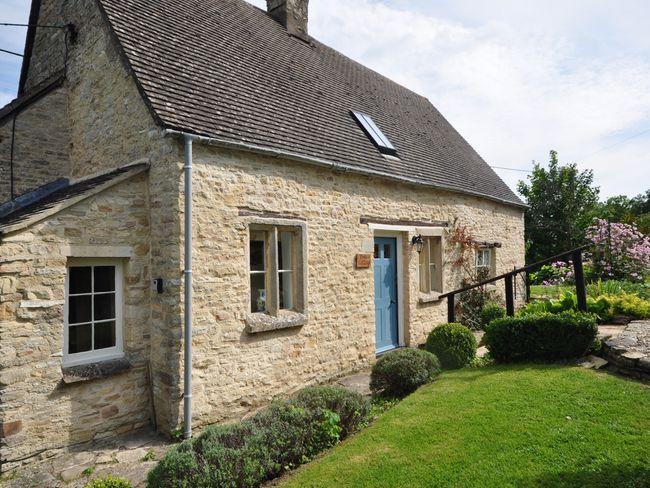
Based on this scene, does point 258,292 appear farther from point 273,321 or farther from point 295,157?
point 295,157

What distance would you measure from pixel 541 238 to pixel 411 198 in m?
18.0

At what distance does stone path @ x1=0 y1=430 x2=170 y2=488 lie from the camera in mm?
4643

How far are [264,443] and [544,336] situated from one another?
500 centimetres

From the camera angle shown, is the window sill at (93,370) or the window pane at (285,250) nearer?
the window sill at (93,370)

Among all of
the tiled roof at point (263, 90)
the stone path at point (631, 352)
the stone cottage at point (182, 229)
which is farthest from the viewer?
the tiled roof at point (263, 90)

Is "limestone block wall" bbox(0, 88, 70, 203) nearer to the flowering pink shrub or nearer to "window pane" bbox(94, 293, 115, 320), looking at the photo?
"window pane" bbox(94, 293, 115, 320)

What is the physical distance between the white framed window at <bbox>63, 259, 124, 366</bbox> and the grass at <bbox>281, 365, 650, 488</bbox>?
3217 mm

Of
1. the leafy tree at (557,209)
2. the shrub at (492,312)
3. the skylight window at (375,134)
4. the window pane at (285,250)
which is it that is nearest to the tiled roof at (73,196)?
the window pane at (285,250)

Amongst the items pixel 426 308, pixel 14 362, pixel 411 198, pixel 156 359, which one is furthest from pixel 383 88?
pixel 14 362

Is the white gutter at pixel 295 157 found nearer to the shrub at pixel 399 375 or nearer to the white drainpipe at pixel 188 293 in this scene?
the white drainpipe at pixel 188 293

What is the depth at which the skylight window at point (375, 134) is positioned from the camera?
9.92m

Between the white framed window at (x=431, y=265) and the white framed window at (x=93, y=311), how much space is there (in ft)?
23.3

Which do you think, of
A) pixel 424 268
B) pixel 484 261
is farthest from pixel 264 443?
pixel 484 261

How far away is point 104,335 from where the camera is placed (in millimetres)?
5824
